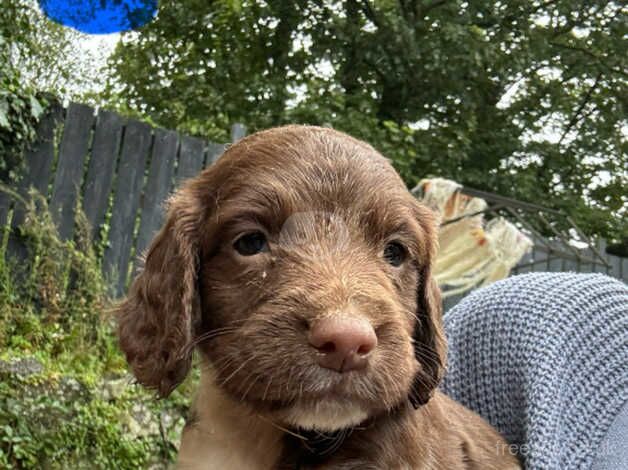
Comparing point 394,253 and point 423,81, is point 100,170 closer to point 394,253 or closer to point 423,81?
point 394,253

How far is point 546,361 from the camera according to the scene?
252cm

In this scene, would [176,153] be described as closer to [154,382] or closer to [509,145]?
[154,382]

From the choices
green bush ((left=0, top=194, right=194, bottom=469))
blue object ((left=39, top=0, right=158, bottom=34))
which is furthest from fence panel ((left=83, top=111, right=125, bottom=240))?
blue object ((left=39, top=0, right=158, bottom=34))

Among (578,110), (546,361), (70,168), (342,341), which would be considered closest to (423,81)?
(578,110)

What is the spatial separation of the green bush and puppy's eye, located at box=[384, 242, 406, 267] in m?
1.95

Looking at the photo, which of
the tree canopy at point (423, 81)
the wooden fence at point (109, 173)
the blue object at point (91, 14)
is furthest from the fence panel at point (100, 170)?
the tree canopy at point (423, 81)

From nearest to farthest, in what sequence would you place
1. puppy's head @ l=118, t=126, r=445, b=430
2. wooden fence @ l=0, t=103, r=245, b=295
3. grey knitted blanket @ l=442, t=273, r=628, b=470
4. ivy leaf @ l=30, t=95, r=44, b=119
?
Result: puppy's head @ l=118, t=126, r=445, b=430, grey knitted blanket @ l=442, t=273, r=628, b=470, ivy leaf @ l=30, t=95, r=44, b=119, wooden fence @ l=0, t=103, r=245, b=295

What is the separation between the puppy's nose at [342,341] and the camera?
1646 mm

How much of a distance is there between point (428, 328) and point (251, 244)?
0.65 m

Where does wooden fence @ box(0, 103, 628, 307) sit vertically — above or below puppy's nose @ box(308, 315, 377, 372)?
above

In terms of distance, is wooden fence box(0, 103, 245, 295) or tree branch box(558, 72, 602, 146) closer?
wooden fence box(0, 103, 245, 295)

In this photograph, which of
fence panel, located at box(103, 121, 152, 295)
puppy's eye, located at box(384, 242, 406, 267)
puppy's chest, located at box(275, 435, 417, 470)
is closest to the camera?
puppy's chest, located at box(275, 435, 417, 470)

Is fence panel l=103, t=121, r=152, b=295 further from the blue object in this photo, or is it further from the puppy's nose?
the puppy's nose

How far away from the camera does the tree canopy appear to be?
42.9 feet
